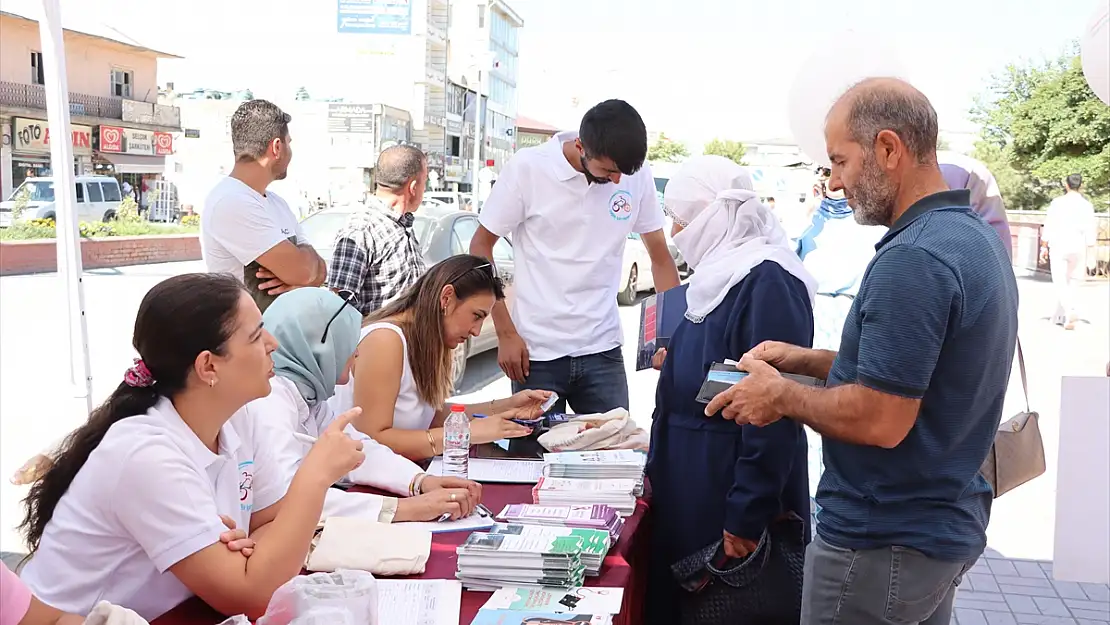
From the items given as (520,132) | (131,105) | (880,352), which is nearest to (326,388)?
(880,352)

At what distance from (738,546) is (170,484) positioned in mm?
1285

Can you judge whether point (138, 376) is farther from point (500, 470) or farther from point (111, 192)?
point (111, 192)

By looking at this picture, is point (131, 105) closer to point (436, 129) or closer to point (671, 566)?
point (671, 566)

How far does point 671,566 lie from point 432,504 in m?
0.65

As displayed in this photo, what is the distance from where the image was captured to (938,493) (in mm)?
1695

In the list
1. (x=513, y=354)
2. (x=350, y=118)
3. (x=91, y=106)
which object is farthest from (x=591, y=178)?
(x=350, y=118)

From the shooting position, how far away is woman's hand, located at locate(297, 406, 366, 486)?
5.71 ft

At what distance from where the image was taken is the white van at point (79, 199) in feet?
14.1

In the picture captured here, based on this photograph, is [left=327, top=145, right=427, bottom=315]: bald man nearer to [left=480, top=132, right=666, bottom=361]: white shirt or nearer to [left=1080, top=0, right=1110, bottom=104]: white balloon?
[left=480, top=132, right=666, bottom=361]: white shirt

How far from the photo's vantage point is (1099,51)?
3.22 meters

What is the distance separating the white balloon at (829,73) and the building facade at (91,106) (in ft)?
10.2

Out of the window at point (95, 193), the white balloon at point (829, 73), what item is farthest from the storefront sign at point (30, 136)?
the window at point (95, 193)

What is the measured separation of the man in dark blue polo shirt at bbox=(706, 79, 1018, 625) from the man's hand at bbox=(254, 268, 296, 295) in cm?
212

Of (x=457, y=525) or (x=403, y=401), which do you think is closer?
(x=457, y=525)
